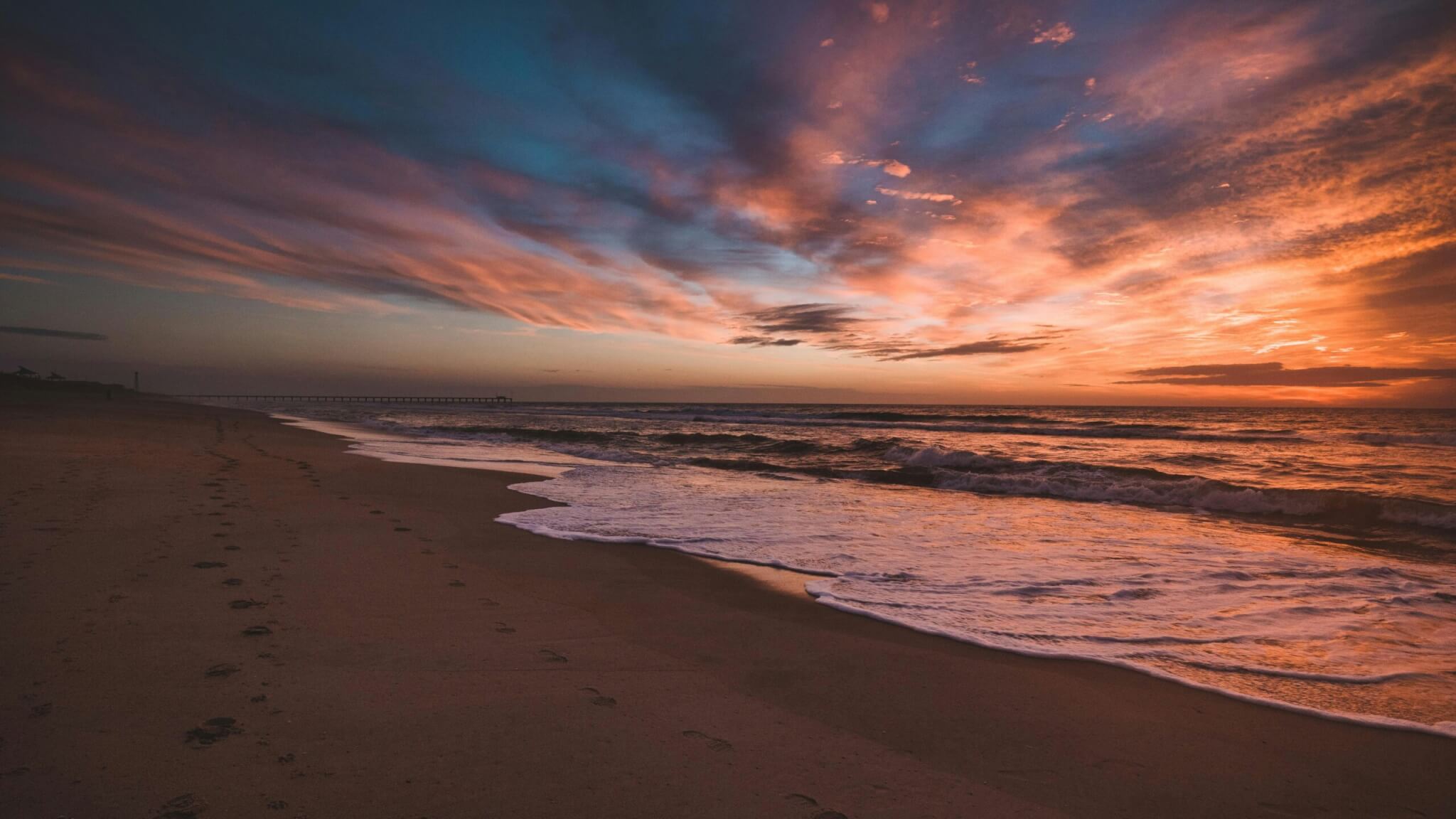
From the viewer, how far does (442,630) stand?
434cm

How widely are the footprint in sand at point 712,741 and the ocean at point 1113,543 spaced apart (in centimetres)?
242

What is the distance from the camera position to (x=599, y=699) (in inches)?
135

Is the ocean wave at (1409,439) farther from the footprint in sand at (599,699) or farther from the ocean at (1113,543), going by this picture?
the footprint in sand at (599,699)

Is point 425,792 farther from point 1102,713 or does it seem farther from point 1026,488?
point 1026,488

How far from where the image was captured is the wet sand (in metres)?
2.56

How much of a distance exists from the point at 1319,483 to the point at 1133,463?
14.6 feet

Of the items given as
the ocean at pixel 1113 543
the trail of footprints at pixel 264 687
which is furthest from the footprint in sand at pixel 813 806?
the ocean at pixel 1113 543

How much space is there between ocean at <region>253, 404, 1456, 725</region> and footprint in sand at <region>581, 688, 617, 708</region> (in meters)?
2.55

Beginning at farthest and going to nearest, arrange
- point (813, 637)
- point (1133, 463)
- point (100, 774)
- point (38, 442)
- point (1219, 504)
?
point (1133, 463) → point (38, 442) → point (1219, 504) → point (813, 637) → point (100, 774)

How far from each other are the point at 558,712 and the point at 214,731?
145cm

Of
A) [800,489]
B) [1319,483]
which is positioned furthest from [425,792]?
[1319,483]

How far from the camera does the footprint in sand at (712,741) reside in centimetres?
300

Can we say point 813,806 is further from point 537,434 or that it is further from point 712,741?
point 537,434

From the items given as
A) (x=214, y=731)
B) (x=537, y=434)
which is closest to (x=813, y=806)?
(x=214, y=731)
